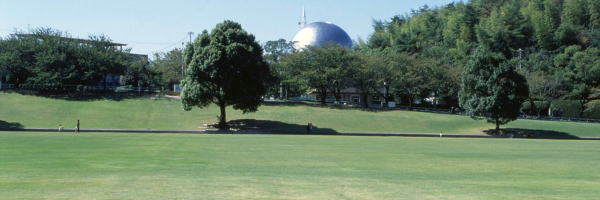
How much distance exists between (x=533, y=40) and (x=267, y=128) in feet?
207

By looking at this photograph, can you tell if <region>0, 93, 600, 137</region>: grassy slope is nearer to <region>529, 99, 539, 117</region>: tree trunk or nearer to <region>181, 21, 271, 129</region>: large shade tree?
<region>181, 21, 271, 129</region>: large shade tree

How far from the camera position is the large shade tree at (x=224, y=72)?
60094 millimetres

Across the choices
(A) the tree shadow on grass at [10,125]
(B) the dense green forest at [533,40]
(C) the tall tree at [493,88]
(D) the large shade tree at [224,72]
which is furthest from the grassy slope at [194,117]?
(B) the dense green forest at [533,40]

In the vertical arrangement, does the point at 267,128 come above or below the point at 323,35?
below

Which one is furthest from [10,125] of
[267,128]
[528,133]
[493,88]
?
[528,133]

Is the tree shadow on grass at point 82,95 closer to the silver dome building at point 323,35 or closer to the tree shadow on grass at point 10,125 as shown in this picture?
the tree shadow on grass at point 10,125

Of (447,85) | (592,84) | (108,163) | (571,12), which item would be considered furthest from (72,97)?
(571,12)

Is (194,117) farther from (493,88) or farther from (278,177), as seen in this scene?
(278,177)

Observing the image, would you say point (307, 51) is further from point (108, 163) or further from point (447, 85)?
point (108, 163)

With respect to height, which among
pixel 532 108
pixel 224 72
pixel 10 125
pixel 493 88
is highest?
pixel 224 72

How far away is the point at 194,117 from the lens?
66.5 metres

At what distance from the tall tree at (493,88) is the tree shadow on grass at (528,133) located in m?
1.08

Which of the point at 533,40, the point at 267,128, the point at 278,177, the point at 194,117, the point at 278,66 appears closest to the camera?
the point at 278,177

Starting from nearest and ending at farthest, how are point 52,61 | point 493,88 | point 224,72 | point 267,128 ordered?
point 224,72
point 267,128
point 493,88
point 52,61
